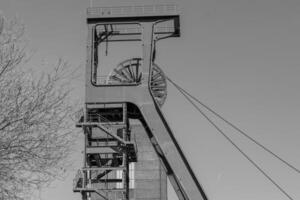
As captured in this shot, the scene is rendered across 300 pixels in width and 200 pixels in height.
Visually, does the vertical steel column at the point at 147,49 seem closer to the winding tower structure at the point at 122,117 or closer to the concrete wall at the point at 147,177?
the winding tower structure at the point at 122,117

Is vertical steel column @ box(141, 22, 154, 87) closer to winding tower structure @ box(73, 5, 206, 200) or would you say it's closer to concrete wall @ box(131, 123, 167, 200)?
winding tower structure @ box(73, 5, 206, 200)

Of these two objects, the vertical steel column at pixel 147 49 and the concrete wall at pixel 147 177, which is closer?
the vertical steel column at pixel 147 49

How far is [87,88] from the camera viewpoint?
1933 cm

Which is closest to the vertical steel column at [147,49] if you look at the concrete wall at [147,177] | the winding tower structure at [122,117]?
the winding tower structure at [122,117]

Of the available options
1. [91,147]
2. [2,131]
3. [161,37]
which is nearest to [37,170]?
[2,131]

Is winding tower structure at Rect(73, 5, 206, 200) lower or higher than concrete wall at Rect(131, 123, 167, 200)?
higher

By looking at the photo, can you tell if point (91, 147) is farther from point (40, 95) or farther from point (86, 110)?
point (40, 95)

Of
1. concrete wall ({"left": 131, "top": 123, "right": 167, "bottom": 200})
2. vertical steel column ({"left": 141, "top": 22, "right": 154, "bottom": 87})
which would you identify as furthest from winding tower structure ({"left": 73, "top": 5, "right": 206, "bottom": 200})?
concrete wall ({"left": 131, "top": 123, "right": 167, "bottom": 200})

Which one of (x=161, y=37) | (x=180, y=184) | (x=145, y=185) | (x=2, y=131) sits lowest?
(x=145, y=185)

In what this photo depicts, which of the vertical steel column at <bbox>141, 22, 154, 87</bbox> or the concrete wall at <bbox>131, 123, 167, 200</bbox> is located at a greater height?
the vertical steel column at <bbox>141, 22, 154, 87</bbox>

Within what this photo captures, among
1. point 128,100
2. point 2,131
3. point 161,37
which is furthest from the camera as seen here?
→ point 161,37

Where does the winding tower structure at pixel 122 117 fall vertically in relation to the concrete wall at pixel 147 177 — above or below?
above

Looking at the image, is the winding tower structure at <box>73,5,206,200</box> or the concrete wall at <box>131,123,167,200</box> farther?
the concrete wall at <box>131,123,167,200</box>

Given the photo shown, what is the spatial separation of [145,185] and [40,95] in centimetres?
2408
